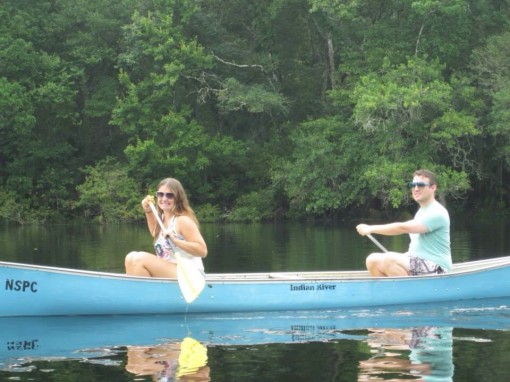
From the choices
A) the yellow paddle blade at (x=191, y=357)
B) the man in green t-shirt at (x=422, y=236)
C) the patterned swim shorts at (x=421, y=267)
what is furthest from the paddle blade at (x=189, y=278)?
the patterned swim shorts at (x=421, y=267)

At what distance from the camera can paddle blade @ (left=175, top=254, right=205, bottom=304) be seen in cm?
1050

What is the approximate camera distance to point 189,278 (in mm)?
10586

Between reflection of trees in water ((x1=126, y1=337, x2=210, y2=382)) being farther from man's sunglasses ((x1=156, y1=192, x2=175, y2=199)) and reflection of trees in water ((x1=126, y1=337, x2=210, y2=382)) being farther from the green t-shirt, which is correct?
the green t-shirt

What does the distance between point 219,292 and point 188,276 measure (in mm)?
788

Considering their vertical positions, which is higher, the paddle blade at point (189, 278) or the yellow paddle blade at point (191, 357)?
the paddle blade at point (189, 278)

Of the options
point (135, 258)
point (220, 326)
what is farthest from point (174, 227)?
point (220, 326)

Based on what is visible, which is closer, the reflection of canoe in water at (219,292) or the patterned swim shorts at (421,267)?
the reflection of canoe in water at (219,292)

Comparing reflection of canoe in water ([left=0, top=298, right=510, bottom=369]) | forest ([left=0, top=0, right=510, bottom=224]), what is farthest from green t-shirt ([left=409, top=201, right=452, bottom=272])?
forest ([left=0, top=0, right=510, bottom=224])

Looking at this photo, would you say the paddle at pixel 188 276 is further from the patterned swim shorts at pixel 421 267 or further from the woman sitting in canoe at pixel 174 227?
the patterned swim shorts at pixel 421 267

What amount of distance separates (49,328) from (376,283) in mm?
3697

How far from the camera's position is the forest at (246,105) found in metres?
33.2

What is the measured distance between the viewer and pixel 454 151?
34156 millimetres

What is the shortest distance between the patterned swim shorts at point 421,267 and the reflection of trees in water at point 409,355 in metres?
1.64

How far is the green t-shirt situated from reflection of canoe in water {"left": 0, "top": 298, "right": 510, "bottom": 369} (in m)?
0.59
